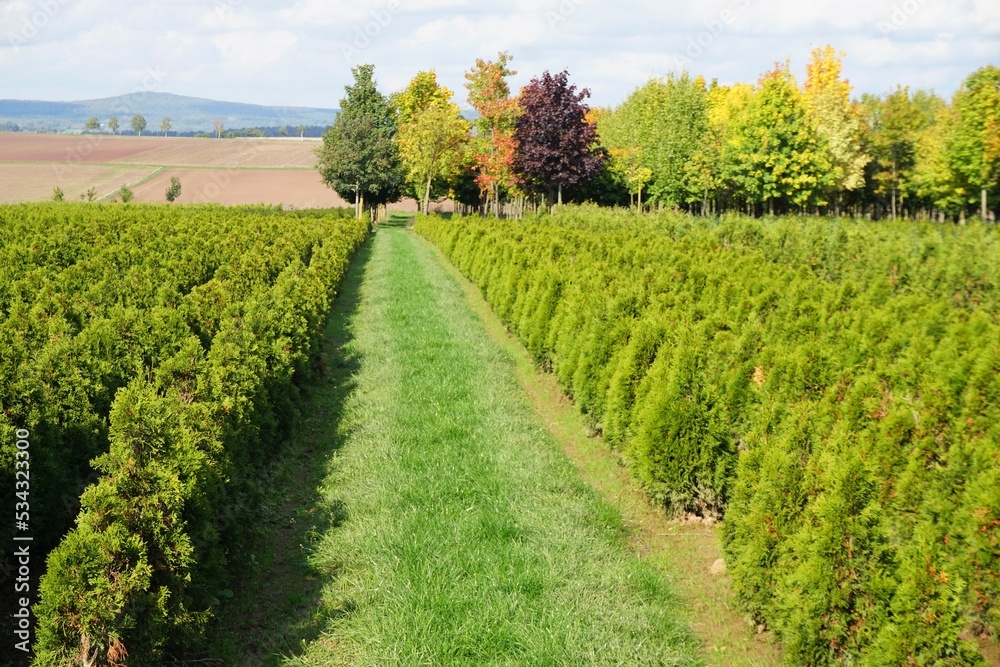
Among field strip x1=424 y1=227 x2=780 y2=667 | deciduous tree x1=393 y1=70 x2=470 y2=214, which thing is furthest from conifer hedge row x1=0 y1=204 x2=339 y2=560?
deciduous tree x1=393 y1=70 x2=470 y2=214

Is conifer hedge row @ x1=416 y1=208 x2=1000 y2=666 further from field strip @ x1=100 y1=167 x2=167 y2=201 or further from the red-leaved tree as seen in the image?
field strip @ x1=100 y1=167 x2=167 y2=201

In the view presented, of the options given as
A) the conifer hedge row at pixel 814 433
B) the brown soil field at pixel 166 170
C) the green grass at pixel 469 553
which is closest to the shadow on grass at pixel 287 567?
the green grass at pixel 469 553

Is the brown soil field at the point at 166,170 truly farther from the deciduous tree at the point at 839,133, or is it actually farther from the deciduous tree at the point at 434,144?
the deciduous tree at the point at 839,133

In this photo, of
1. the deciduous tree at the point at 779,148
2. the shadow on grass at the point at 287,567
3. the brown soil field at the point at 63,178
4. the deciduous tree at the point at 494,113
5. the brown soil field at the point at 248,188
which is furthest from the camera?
the brown soil field at the point at 248,188

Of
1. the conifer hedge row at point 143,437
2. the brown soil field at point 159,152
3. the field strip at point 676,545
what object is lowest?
the field strip at point 676,545

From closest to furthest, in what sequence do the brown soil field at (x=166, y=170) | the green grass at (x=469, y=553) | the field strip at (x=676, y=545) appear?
the green grass at (x=469, y=553)
the field strip at (x=676, y=545)
the brown soil field at (x=166, y=170)

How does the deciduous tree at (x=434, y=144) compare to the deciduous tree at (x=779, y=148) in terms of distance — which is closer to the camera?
the deciduous tree at (x=779, y=148)

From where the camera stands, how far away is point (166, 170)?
10219 centimetres

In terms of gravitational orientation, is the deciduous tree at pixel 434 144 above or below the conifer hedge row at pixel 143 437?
above

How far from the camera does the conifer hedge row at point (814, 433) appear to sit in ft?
13.6

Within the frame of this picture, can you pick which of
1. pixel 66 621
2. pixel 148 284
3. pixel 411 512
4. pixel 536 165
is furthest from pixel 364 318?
pixel 536 165

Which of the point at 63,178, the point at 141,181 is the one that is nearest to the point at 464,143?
the point at 141,181

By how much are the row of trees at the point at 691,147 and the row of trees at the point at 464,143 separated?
0.38 ft

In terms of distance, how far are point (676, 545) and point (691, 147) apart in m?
49.2
